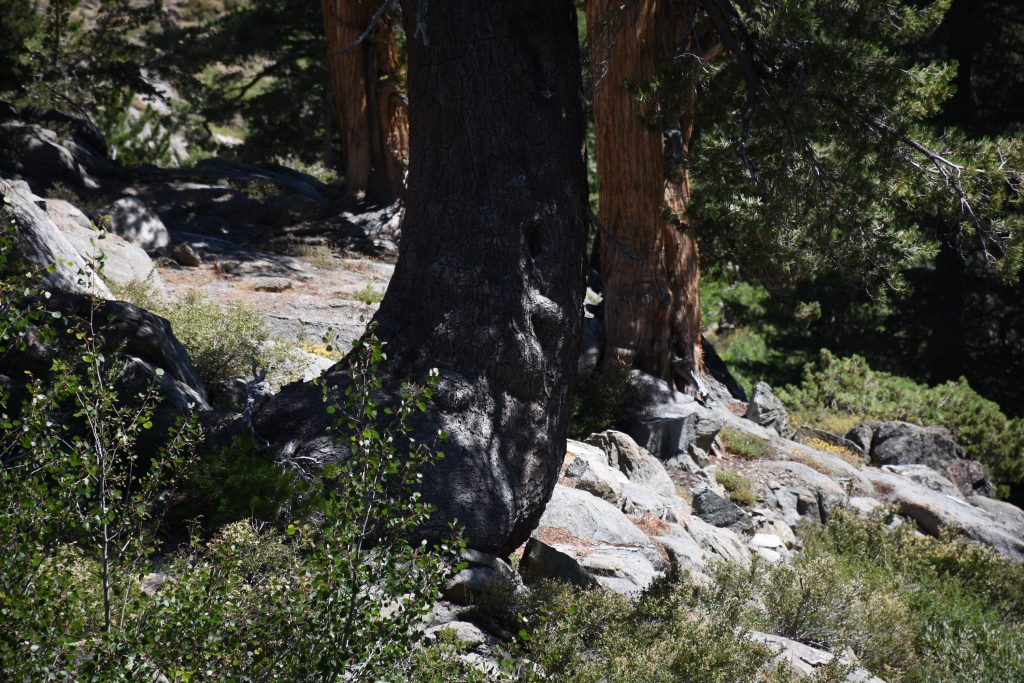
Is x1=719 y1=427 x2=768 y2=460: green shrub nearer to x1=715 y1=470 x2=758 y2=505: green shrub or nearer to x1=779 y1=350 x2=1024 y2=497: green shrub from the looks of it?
x1=715 y1=470 x2=758 y2=505: green shrub

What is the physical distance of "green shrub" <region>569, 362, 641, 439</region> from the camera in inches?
385

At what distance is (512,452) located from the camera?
5.47 meters

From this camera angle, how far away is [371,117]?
15867mm

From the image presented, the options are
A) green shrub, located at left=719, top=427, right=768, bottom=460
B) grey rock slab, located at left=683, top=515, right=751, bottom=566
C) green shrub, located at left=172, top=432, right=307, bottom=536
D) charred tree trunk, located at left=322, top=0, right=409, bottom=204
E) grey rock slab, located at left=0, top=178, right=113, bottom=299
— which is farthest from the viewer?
charred tree trunk, located at left=322, top=0, right=409, bottom=204

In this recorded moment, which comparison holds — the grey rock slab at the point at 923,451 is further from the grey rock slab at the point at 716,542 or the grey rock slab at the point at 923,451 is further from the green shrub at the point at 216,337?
the green shrub at the point at 216,337

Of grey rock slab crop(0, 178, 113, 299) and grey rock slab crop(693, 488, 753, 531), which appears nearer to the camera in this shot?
grey rock slab crop(0, 178, 113, 299)

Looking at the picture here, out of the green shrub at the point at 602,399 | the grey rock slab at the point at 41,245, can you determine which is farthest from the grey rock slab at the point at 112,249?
the green shrub at the point at 602,399

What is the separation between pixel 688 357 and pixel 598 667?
7.32 metres

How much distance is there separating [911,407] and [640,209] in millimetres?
7055

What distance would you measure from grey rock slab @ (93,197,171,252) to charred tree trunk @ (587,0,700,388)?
18.4 ft

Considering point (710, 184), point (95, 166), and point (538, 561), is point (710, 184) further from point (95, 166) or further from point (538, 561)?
point (95, 166)

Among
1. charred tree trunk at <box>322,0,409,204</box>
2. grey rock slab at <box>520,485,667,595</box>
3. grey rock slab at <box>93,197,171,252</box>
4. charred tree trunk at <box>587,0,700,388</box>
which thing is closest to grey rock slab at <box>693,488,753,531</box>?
grey rock slab at <box>520,485,667,595</box>

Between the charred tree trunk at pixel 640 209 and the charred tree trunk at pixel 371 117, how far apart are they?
5577mm

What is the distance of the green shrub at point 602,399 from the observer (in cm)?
979
